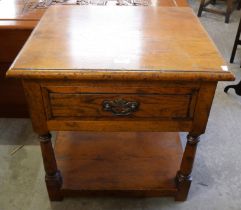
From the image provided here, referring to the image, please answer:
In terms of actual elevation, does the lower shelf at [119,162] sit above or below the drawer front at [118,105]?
below

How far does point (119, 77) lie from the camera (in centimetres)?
77

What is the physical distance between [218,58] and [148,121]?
11.5 inches

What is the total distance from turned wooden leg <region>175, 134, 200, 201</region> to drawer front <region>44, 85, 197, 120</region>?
5.4 inches

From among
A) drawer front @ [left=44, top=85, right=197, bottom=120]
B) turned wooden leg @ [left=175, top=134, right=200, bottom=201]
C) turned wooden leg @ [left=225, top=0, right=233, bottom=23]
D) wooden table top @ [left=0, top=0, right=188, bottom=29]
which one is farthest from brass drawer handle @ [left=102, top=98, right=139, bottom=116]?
turned wooden leg @ [left=225, top=0, right=233, bottom=23]

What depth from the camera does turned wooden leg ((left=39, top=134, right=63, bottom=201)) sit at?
38.8 inches

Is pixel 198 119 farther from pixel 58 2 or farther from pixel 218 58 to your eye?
pixel 58 2

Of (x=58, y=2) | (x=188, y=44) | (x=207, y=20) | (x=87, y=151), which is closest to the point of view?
(x=188, y=44)

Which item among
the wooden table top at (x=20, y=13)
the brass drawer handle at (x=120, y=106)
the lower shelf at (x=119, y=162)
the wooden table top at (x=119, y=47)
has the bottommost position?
the lower shelf at (x=119, y=162)

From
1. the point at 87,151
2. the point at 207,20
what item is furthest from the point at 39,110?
the point at 207,20

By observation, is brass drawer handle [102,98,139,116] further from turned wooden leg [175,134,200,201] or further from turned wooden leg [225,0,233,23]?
turned wooden leg [225,0,233,23]

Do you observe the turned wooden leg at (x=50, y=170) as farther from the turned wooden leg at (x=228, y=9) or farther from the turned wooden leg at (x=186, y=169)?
the turned wooden leg at (x=228, y=9)

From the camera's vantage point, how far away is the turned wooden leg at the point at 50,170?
3.24 feet

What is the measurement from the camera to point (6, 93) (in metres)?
1.56

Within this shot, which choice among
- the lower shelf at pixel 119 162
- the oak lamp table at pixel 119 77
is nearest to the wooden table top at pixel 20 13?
the oak lamp table at pixel 119 77
